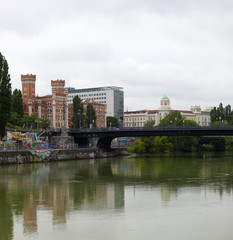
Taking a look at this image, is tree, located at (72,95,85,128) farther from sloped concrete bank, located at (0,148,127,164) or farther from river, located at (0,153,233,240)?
river, located at (0,153,233,240)

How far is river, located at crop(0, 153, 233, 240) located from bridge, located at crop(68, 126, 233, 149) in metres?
47.5

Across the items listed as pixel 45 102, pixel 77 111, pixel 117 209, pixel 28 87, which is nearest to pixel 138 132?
pixel 77 111

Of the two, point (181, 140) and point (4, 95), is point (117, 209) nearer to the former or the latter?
point (4, 95)

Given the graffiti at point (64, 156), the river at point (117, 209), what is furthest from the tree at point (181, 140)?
the river at point (117, 209)

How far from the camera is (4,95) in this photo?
247ft

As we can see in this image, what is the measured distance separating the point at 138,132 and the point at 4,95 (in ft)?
134

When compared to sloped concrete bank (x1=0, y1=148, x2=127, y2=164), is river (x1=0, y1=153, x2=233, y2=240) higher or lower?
lower

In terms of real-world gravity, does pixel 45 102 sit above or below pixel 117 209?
above

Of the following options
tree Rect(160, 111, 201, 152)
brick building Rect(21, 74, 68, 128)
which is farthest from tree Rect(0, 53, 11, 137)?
tree Rect(160, 111, 201, 152)

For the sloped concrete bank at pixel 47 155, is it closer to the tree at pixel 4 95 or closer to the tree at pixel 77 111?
the tree at pixel 4 95

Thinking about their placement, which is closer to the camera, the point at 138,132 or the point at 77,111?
the point at 138,132

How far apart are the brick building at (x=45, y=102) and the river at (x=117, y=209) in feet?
324

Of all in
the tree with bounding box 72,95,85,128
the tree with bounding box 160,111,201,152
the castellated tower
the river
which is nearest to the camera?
the river

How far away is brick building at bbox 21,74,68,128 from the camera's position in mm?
148250
